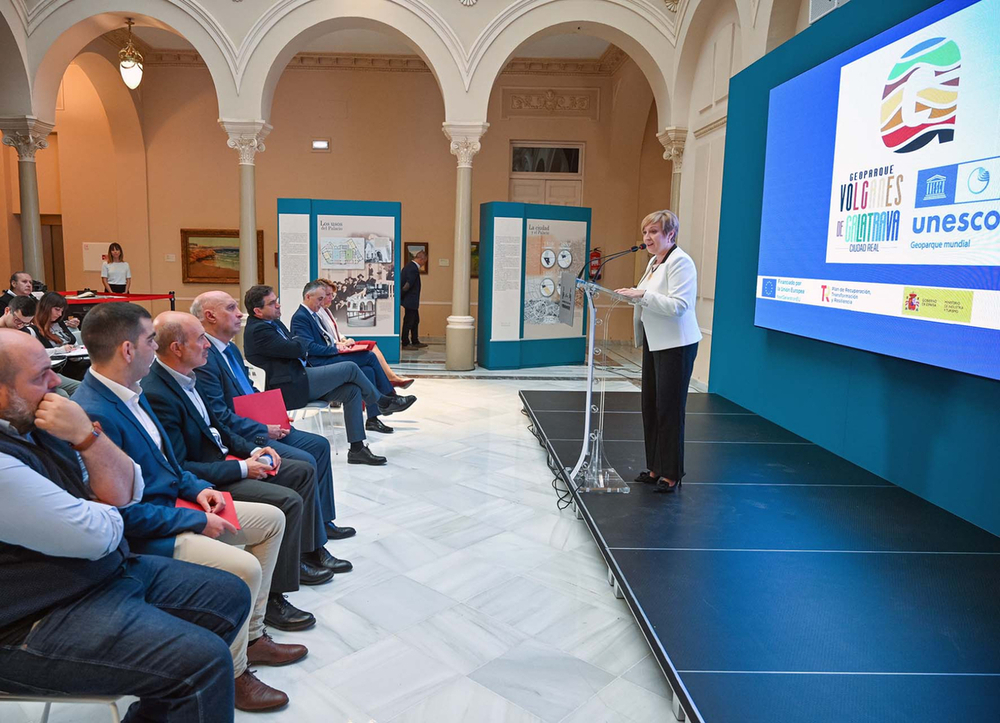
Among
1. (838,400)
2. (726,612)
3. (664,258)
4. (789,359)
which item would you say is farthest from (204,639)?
(789,359)

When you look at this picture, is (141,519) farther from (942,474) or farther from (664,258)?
(942,474)

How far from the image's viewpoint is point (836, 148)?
16.1 feet

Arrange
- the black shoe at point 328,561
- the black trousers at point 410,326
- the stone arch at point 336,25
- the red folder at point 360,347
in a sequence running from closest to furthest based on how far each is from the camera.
Result: the black shoe at point 328,561 → the red folder at point 360,347 → the stone arch at point 336,25 → the black trousers at point 410,326

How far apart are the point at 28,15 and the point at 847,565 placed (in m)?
12.0

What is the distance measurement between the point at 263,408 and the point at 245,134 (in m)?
7.54

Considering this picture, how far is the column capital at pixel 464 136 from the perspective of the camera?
9961 mm

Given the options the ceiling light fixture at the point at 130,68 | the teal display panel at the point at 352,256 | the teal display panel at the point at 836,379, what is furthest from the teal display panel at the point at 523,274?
the ceiling light fixture at the point at 130,68

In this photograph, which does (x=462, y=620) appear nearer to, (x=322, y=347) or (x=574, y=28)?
(x=322, y=347)

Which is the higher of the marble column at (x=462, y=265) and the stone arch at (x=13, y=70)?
the stone arch at (x=13, y=70)

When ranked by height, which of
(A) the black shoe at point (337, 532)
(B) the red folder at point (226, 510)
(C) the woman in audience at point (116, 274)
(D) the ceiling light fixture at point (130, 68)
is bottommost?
(A) the black shoe at point (337, 532)

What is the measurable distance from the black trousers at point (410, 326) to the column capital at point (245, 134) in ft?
12.1

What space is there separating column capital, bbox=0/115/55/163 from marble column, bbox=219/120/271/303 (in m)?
2.77

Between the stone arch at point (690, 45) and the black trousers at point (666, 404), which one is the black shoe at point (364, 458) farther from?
the stone arch at point (690, 45)

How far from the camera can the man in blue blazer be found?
2291 mm
